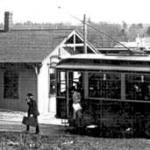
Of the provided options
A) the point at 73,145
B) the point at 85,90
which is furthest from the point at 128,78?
the point at 73,145

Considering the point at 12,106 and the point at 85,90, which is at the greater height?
the point at 85,90

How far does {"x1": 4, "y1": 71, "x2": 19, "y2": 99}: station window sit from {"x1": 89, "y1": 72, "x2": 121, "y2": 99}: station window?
7.85 m

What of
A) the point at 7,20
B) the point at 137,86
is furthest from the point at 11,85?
the point at 137,86

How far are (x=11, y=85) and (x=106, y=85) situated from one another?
8.69 metres

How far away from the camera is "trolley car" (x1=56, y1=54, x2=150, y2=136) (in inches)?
613

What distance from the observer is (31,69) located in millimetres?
22828

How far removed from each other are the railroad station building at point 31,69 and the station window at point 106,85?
6139 millimetres

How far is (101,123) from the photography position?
1628cm

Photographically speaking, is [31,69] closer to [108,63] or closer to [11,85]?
[11,85]

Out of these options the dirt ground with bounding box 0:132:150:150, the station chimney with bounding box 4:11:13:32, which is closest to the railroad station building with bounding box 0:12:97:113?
the station chimney with bounding box 4:11:13:32

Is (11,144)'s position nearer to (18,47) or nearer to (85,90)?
(85,90)

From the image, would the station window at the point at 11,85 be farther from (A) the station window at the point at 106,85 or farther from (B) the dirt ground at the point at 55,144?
(B) the dirt ground at the point at 55,144

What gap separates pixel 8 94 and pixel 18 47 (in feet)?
8.60

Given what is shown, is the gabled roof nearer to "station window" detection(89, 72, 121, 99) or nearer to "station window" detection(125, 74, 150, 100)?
"station window" detection(89, 72, 121, 99)
